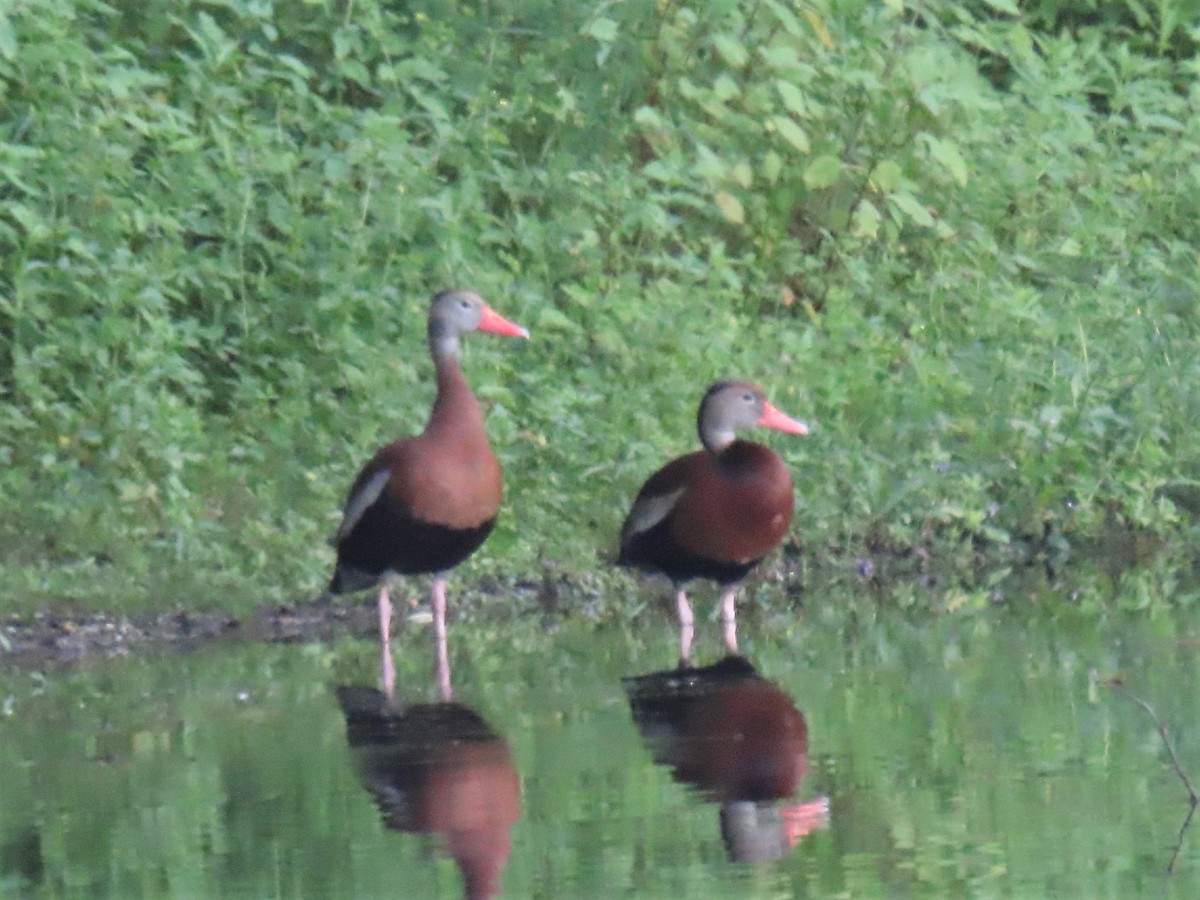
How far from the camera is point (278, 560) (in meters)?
9.74

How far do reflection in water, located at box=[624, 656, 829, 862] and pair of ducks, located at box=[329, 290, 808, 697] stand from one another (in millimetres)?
851

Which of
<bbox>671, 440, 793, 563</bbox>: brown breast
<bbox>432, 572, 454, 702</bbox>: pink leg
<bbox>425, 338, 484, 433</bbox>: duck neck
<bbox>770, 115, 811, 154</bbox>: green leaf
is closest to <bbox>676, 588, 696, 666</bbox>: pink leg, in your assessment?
<bbox>671, 440, 793, 563</bbox>: brown breast

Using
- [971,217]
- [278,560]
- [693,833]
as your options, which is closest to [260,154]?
[278,560]

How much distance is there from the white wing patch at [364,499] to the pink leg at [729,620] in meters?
1.27

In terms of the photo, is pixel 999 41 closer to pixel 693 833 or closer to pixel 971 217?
pixel 971 217

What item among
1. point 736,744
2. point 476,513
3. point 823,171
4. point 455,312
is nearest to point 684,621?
point 476,513

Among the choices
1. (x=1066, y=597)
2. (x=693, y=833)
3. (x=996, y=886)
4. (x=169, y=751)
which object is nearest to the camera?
(x=996, y=886)

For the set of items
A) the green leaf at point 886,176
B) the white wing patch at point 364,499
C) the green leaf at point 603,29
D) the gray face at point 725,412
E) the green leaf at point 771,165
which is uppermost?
the green leaf at point 603,29

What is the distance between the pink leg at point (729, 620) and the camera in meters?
8.76

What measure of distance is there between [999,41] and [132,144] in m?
5.74

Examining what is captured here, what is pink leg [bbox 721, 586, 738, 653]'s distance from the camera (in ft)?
28.8

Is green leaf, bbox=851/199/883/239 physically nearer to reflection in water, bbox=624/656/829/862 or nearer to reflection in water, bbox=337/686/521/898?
reflection in water, bbox=624/656/829/862

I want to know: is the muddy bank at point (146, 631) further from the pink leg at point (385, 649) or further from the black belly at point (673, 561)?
the black belly at point (673, 561)

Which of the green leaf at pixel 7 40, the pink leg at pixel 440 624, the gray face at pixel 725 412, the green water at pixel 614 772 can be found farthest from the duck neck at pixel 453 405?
the green leaf at pixel 7 40
